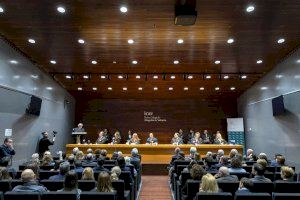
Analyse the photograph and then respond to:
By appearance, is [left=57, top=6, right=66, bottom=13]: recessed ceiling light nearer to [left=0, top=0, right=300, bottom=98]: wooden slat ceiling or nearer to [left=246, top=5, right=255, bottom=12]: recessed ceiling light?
[left=0, top=0, right=300, bottom=98]: wooden slat ceiling

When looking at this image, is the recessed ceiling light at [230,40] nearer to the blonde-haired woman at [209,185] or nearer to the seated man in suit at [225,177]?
the seated man in suit at [225,177]

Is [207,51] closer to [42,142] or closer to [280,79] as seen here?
[280,79]

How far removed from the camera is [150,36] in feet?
26.9

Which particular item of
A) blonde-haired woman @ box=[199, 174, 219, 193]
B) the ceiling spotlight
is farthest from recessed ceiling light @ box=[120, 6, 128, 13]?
blonde-haired woman @ box=[199, 174, 219, 193]

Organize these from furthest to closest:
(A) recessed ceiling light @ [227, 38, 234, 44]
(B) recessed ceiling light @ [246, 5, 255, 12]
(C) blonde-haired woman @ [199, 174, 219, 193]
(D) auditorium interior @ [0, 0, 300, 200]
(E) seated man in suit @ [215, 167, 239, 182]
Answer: (A) recessed ceiling light @ [227, 38, 234, 44] → (B) recessed ceiling light @ [246, 5, 255, 12] → (D) auditorium interior @ [0, 0, 300, 200] → (E) seated man in suit @ [215, 167, 239, 182] → (C) blonde-haired woman @ [199, 174, 219, 193]

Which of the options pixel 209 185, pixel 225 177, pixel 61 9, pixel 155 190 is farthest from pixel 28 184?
pixel 155 190

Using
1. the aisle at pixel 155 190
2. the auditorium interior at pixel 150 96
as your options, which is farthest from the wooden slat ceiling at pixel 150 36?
the aisle at pixel 155 190

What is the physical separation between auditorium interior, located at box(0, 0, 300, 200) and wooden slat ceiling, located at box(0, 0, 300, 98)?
4 centimetres

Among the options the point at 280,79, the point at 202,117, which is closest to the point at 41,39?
the point at 280,79

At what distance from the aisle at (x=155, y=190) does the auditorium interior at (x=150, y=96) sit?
0.03m

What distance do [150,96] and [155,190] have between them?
9.41m

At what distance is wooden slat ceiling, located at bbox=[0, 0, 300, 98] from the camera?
21.2 ft

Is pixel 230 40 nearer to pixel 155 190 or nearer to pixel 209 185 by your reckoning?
pixel 155 190

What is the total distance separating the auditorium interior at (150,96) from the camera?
466cm
